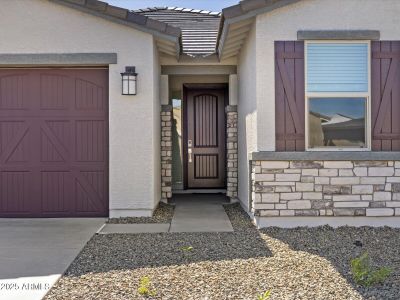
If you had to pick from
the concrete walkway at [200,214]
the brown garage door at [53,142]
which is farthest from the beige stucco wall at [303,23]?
the brown garage door at [53,142]

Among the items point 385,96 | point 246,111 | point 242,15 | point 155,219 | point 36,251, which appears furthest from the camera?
point 246,111

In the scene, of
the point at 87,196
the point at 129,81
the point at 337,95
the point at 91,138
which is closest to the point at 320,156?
the point at 337,95

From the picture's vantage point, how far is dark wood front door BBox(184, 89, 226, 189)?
1119cm

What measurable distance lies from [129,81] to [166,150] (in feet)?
7.67

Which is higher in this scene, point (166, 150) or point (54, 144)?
point (54, 144)

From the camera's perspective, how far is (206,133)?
1121 centimetres

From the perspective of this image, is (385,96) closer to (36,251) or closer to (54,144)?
(36,251)

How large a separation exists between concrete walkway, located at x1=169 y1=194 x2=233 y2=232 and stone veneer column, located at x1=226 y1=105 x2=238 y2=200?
16.4 inches

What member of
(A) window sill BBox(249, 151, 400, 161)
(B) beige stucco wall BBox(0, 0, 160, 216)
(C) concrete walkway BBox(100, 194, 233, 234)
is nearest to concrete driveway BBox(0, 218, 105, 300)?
(C) concrete walkway BBox(100, 194, 233, 234)

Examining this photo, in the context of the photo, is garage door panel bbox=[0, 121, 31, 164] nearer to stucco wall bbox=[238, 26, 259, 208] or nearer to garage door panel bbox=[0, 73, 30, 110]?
garage door panel bbox=[0, 73, 30, 110]

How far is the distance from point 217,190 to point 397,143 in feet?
17.8

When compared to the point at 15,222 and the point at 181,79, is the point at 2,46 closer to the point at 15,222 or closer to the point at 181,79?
the point at 15,222

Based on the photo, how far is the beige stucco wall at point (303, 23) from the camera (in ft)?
21.4

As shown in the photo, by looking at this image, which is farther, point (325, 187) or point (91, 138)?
point (91, 138)
